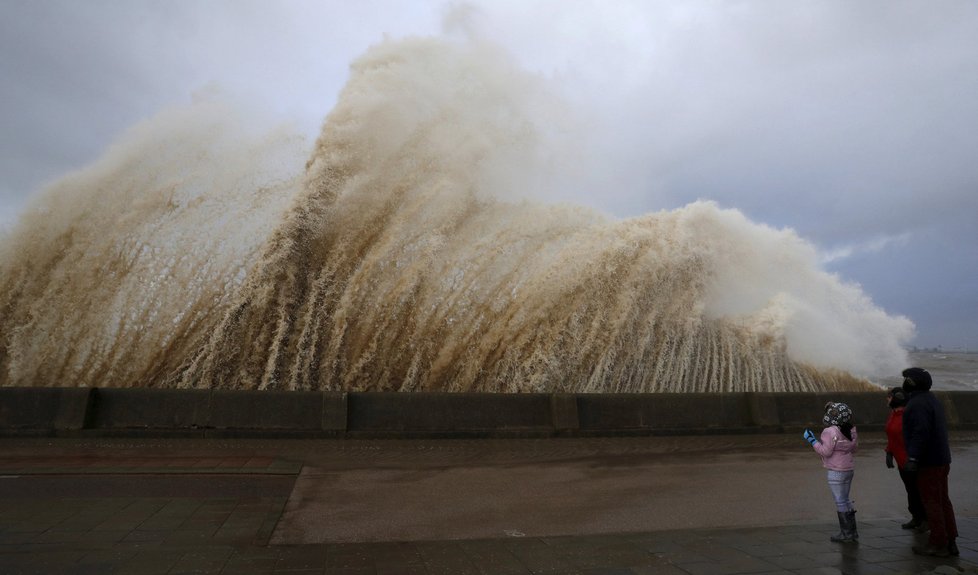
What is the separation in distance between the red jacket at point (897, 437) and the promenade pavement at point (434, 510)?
0.63 meters

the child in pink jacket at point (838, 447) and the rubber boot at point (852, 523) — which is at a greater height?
the child in pink jacket at point (838, 447)

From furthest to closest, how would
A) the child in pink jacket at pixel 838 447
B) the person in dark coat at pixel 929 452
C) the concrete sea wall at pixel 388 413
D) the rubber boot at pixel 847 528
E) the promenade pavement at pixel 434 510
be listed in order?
the concrete sea wall at pixel 388 413 → the child in pink jacket at pixel 838 447 → the rubber boot at pixel 847 528 → the person in dark coat at pixel 929 452 → the promenade pavement at pixel 434 510

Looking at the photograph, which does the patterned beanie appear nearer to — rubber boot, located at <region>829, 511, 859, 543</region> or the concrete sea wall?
rubber boot, located at <region>829, 511, 859, 543</region>

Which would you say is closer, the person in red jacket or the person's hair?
the person in red jacket

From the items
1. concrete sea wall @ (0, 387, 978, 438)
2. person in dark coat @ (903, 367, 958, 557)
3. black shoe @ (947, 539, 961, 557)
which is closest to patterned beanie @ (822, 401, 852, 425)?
person in dark coat @ (903, 367, 958, 557)

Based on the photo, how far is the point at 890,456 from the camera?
538 cm

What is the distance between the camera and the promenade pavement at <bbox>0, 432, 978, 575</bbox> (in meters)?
3.98

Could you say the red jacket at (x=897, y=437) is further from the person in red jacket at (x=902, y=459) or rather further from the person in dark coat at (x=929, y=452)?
the person in dark coat at (x=929, y=452)

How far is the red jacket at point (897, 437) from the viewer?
17.0ft

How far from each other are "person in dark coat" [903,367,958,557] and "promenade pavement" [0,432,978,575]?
1.04ft

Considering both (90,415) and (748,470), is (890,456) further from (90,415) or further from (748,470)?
(90,415)

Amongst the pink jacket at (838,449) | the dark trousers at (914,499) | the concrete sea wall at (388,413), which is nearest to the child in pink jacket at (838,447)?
the pink jacket at (838,449)

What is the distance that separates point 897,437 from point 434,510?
14.1 feet

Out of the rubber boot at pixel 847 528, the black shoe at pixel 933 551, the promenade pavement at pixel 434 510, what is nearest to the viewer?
the promenade pavement at pixel 434 510
